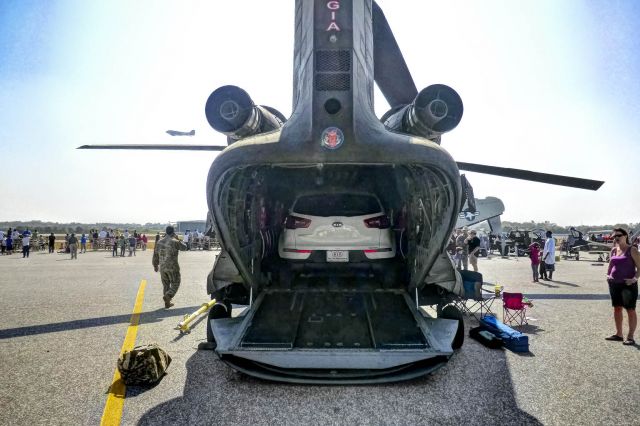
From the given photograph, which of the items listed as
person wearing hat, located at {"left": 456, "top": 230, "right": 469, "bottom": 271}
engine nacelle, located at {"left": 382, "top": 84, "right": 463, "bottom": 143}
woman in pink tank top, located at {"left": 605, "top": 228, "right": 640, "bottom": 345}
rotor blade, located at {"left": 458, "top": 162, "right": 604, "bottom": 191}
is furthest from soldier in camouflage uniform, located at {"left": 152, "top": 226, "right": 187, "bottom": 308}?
person wearing hat, located at {"left": 456, "top": 230, "right": 469, "bottom": 271}

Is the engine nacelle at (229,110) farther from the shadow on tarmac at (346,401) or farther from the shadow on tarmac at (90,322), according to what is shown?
the shadow on tarmac at (90,322)

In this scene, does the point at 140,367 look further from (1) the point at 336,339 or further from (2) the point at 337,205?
(2) the point at 337,205

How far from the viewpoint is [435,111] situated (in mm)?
4754

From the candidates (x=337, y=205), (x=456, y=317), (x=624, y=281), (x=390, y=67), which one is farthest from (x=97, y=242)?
(x=624, y=281)

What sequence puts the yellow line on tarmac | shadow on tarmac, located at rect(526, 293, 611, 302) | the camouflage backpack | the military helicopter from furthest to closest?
1. the military helicopter
2. shadow on tarmac, located at rect(526, 293, 611, 302)
3. the camouflage backpack
4. the yellow line on tarmac

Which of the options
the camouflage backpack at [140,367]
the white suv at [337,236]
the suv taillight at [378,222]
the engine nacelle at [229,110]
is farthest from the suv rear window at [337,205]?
the camouflage backpack at [140,367]

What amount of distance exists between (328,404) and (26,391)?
3051mm

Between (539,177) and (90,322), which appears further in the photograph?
(539,177)

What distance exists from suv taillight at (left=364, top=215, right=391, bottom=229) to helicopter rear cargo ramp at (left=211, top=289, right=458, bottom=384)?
3.43 ft

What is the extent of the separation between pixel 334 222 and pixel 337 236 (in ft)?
0.72

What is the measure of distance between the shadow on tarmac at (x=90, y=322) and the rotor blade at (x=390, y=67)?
259 inches

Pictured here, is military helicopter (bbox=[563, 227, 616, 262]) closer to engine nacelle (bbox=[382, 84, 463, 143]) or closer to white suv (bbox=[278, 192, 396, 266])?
white suv (bbox=[278, 192, 396, 266])

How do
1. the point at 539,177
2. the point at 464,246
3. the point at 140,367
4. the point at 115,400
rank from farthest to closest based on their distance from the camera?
1. the point at 464,246
2. the point at 539,177
3. the point at 140,367
4. the point at 115,400

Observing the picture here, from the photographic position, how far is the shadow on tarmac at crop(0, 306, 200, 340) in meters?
5.84
